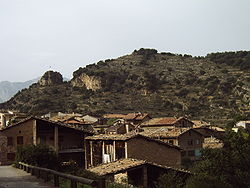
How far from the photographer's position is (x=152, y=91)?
14675 cm

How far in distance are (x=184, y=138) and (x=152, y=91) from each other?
86063 mm

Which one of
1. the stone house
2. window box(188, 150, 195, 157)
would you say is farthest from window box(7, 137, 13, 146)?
window box(188, 150, 195, 157)

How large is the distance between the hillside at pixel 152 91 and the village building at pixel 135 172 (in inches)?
2801

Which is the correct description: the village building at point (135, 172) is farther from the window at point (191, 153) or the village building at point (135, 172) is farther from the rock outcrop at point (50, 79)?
the rock outcrop at point (50, 79)

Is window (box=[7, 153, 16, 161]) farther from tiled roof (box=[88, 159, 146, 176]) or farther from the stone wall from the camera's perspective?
tiled roof (box=[88, 159, 146, 176])

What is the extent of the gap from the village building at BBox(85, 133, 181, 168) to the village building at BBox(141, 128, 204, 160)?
49.9 ft

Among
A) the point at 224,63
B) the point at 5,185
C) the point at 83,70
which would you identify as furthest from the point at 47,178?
the point at 224,63

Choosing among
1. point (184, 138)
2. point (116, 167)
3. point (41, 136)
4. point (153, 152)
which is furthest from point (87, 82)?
point (116, 167)

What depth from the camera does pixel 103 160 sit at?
148 feet

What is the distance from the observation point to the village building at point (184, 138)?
59.4 metres

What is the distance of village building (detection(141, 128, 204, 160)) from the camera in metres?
59.4

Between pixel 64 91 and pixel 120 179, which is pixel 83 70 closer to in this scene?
pixel 64 91

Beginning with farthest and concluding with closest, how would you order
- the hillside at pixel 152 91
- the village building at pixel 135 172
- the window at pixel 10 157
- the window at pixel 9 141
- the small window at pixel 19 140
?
the hillside at pixel 152 91
the small window at pixel 19 140
the window at pixel 9 141
the window at pixel 10 157
the village building at pixel 135 172

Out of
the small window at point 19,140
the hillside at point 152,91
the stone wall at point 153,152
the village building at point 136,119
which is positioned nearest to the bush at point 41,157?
the stone wall at point 153,152
